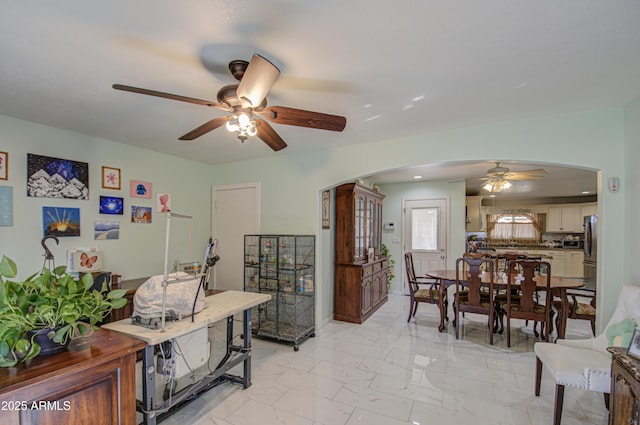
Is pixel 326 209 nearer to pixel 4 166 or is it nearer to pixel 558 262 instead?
pixel 4 166

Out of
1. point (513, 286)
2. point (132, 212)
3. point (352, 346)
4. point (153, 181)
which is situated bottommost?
point (352, 346)

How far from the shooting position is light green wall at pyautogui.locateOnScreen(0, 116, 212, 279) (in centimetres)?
284

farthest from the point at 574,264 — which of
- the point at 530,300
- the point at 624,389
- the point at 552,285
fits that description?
the point at 624,389

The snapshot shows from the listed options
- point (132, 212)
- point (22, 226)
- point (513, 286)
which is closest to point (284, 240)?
point (132, 212)

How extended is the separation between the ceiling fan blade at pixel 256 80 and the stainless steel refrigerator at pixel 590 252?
8.64 metres

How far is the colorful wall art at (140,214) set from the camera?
379 centimetres

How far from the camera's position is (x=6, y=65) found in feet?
6.18

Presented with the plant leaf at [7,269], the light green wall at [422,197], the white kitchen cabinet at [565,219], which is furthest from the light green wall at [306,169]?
the white kitchen cabinet at [565,219]

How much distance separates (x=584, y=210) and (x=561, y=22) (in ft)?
29.0

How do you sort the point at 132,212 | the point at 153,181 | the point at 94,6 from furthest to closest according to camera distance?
the point at 153,181 → the point at 132,212 → the point at 94,6

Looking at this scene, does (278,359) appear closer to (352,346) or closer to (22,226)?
(352,346)

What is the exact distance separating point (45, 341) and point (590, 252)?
9.87 metres

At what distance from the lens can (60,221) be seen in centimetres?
310

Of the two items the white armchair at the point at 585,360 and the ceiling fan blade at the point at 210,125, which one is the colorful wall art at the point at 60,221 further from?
the white armchair at the point at 585,360
